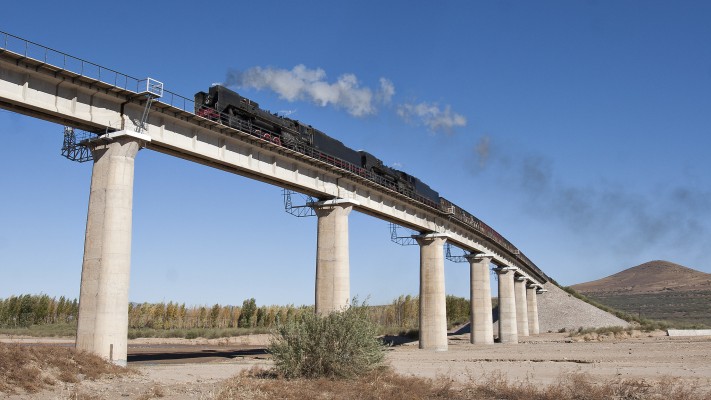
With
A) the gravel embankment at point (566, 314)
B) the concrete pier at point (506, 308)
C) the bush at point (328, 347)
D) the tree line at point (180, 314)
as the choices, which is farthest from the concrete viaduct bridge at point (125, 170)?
the tree line at point (180, 314)

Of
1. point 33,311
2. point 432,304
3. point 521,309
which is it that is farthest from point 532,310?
point 33,311

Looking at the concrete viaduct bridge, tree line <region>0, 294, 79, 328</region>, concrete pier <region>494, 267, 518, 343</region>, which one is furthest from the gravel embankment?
tree line <region>0, 294, 79, 328</region>

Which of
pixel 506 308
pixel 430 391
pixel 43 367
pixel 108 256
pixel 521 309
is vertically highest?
→ pixel 108 256

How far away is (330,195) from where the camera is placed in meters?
41.0

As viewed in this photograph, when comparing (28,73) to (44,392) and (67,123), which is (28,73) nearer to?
(67,123)

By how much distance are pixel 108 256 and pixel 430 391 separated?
1484cm

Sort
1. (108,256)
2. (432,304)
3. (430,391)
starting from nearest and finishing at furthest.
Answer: (430,391), (108,256), (432,304)

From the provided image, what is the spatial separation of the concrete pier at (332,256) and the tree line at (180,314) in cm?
6911

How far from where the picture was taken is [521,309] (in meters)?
90.2

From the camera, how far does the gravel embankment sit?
93.7 meters

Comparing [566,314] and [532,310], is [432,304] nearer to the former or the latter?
[532,310]

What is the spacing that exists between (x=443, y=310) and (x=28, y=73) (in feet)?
121

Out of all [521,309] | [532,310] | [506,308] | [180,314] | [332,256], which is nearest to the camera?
[332,256]

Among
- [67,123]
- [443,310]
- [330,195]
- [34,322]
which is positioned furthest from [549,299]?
[67,123]
